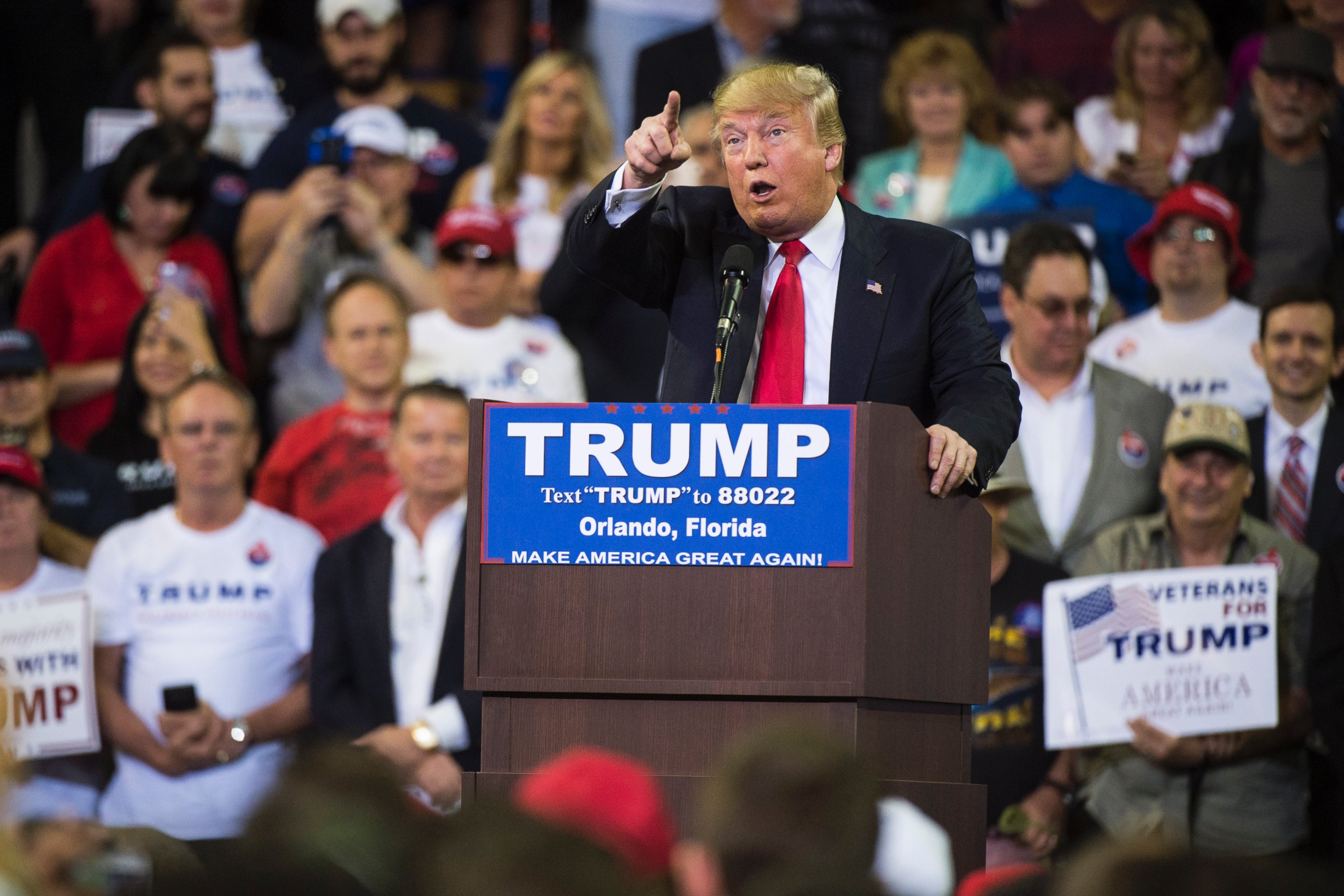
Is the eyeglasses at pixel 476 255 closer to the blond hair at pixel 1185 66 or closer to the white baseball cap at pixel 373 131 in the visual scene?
the white baseball cap at pixel 373 131

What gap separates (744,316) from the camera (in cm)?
338

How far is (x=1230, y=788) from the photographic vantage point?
5.30 m

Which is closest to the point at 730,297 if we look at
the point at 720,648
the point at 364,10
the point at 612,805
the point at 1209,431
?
the point at 720,648

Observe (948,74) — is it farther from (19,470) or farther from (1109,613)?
(19,470)

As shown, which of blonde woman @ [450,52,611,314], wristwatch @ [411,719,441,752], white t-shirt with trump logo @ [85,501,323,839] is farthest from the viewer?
→ blonde woman @ [450,52,611,314]

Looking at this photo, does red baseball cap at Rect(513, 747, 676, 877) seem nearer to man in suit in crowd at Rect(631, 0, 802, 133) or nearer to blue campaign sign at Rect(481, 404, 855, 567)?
blue campaign sign at Rect(481, 404, 855, 567)

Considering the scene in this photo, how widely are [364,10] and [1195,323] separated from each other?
145 inches

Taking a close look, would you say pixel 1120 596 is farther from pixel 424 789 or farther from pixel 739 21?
pixel 739 21

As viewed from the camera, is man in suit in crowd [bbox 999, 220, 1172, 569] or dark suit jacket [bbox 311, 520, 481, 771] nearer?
dark suit jacket [bbox 311, 520, 481, 771]

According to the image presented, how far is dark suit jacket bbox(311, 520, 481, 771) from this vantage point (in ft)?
18.2

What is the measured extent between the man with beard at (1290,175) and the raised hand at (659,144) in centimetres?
431

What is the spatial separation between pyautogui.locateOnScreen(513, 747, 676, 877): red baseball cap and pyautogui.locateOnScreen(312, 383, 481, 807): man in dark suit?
11.1ft

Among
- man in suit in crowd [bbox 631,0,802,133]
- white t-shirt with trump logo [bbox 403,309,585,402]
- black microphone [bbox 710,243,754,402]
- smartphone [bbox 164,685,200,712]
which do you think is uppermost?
man in suit in crowd [bbox 631,0,802,133]

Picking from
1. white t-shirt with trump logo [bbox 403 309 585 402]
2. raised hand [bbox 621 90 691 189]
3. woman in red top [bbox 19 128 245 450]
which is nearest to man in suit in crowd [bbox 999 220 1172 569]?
white t-shirt with trump logo [bbox 403 309 585 402]
